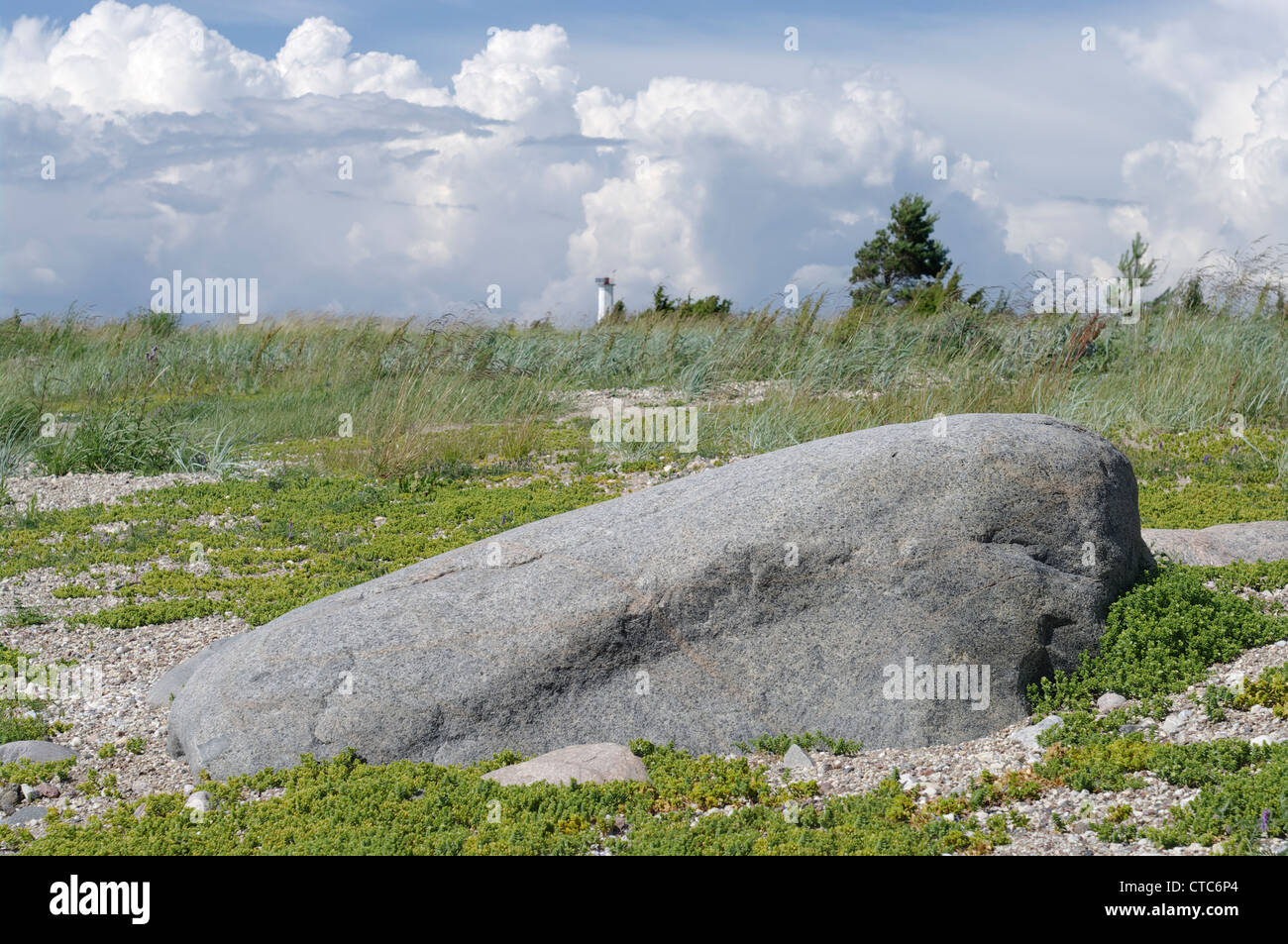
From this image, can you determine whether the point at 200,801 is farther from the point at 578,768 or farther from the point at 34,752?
the point at 578,768

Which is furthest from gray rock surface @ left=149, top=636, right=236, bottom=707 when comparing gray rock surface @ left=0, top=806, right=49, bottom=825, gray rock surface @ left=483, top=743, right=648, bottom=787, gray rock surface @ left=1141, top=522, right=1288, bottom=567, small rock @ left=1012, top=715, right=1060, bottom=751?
gray rock surface @ left=1141, top=522, right=1288, bottom=567

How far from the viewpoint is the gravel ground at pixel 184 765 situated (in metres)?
3.82

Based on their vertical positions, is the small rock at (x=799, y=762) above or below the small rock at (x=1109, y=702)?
below

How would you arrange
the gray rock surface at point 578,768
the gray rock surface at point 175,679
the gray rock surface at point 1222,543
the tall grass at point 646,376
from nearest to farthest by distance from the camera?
the gray rock surface at point 578,768, the gray rock surface at point 175,679, the gray rock surface at point 1222,543, the tall grass at point 646,376

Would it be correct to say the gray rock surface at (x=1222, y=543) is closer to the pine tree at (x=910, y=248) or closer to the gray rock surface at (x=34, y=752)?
the gray rock surface at (x=34, y=752)

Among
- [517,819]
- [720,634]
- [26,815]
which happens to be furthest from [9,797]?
[720,634]

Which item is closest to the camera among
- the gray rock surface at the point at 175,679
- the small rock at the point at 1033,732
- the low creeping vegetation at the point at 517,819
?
the low creeping vegetation at the point at 517,819

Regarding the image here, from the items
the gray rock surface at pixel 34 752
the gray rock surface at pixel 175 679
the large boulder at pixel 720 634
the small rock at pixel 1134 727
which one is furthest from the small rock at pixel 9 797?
the small rock at pixel 1134 727

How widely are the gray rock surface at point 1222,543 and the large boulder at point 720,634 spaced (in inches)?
67.2

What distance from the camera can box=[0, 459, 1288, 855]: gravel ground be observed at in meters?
3.82

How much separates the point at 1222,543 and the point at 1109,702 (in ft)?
8.35

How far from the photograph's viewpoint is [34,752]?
503 centimetres
